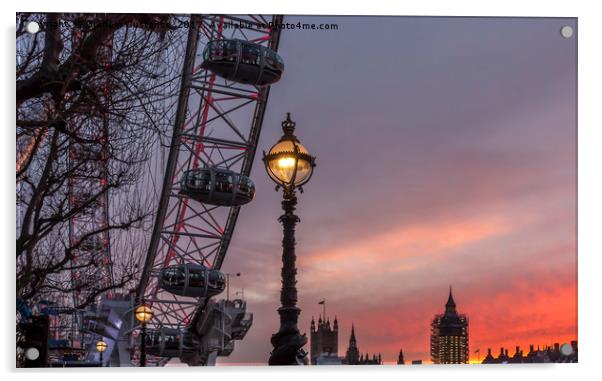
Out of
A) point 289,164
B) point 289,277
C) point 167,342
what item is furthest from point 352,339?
point 167,342

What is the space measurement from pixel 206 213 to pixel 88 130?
24.1ft

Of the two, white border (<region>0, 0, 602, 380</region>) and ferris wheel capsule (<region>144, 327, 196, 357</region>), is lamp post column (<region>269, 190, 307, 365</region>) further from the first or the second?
ferris wheel capsule (<region>144, 327, 196, 357</region>)

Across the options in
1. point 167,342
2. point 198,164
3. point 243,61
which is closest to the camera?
point 243,61

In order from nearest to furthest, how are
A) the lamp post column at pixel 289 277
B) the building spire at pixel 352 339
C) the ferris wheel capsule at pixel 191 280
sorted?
the lamp post column at pixel 289 277, the building spire at pixel 352 339, the ferris wheel capsule at pixel 191 280

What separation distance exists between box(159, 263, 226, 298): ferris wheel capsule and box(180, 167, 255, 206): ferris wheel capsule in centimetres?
114

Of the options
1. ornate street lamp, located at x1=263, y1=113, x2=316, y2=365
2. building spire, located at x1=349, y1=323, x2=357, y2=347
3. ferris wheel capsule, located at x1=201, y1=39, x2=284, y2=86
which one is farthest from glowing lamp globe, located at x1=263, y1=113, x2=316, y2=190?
ferris wheel capsule, located at x1=201, y1=39, x2=284, y2=86

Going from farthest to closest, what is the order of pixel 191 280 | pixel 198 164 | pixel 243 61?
1. pixel 198 164
2. pixel 191 280
3. pixel 243 61

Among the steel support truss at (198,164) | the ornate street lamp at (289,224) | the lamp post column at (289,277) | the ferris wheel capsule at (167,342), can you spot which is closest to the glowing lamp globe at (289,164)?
the ornate street lamp at (289,224)
